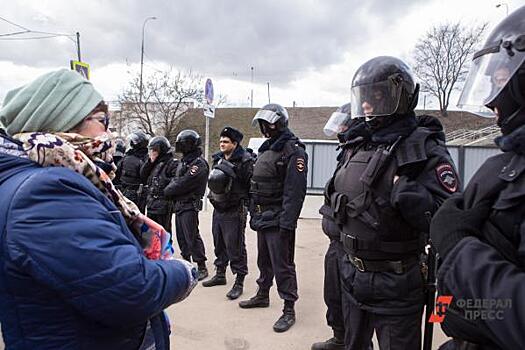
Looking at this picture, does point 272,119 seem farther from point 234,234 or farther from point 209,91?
point 209,91

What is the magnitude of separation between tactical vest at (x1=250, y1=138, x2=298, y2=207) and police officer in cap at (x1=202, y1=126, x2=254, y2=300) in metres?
0.80

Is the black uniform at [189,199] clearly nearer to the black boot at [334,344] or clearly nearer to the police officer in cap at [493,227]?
the black boot at [334,344]

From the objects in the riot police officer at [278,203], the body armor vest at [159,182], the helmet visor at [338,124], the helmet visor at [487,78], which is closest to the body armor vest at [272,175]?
the riot police officer at [278,203]

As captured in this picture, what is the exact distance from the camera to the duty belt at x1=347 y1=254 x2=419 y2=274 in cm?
219

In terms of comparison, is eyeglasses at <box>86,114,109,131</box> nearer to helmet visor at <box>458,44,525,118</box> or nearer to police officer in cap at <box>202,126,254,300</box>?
helmet visor at <box>458,44,525,118</box>

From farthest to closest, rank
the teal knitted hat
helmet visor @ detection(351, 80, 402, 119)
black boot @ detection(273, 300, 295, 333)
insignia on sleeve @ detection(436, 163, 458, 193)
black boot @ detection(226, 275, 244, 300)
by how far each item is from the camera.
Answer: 1. black boot @ detection(226, 275, 244, 300)
2. black boot @ detection(273, 300, 295, 333)
3. helmet visor @ detection(351, 80, 402, 119)
4. insignia on sleeve @ detection(436, 163, 458, 193)
5. the teal knitted hat

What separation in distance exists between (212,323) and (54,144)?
305 cm

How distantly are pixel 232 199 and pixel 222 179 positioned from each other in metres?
0.29

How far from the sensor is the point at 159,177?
5.87 meters

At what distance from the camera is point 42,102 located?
1360 mm

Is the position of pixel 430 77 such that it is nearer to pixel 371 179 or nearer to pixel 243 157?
pixel 243 157

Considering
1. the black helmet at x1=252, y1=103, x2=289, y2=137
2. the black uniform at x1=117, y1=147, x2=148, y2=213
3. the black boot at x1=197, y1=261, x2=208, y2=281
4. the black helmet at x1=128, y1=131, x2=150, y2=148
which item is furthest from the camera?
the black helmet at x1=128, y1=131, x2=150, y2=148

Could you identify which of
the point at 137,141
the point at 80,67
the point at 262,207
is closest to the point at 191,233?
the point at 262,207

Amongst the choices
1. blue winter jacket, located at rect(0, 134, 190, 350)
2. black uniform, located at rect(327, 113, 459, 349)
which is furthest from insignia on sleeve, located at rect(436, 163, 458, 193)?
blue winter jacket, located at rect(0, 134, 190, 350)
